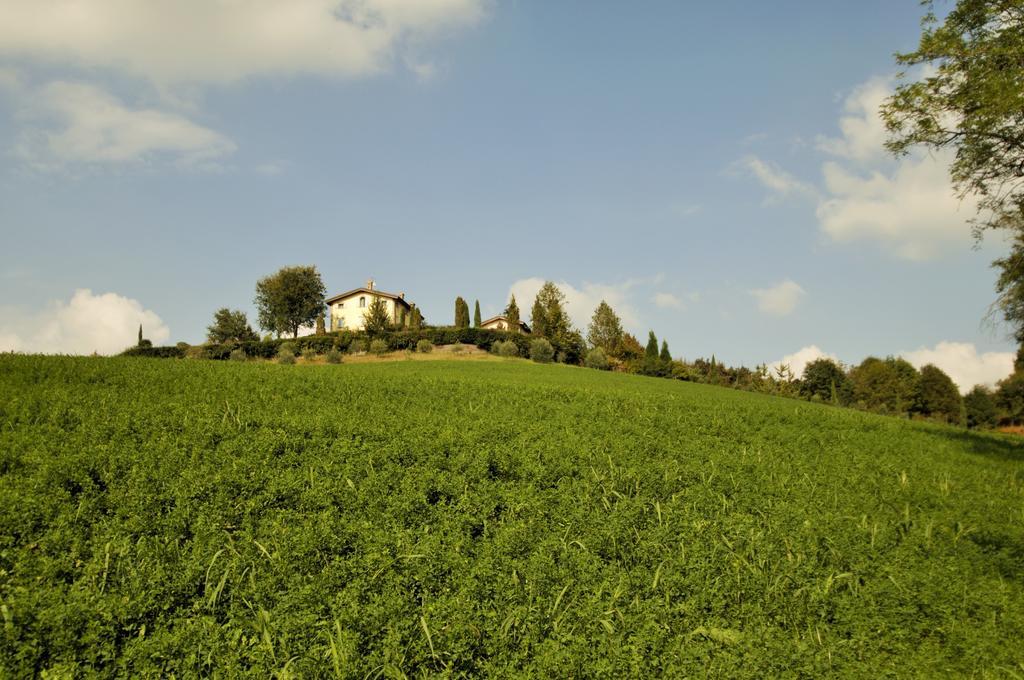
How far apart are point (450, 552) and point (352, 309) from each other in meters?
82.0

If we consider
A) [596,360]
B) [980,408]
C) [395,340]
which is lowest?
[980,408]

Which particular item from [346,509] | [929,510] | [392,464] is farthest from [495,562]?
[929,510]

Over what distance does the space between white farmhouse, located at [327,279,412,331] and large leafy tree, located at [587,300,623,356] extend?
2938cm

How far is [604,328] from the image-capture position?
78.6m

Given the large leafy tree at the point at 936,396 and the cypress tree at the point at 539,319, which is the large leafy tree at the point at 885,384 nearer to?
the large leafy tree at the point at 936,396

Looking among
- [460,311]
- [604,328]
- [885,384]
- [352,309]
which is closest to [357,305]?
[352,309]

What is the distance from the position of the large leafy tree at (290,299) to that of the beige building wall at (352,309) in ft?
9.59

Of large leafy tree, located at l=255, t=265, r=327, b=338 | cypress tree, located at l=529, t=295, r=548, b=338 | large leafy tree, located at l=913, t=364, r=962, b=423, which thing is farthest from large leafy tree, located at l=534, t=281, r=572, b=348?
large leafy tree, located at l=913, t=364, r=962, b=423

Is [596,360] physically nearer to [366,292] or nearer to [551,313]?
[551,313]

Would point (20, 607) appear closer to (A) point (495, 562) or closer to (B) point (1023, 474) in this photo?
(A) point (495, 562)

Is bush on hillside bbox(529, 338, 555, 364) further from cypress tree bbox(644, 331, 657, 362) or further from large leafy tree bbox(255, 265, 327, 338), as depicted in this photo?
large leafy tree bbox(255, 265, 327, 338)

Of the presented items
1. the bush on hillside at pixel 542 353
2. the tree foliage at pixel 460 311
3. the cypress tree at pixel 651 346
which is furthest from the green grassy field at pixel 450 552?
the tree foliage at pixel 460 311

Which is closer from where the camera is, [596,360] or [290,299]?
[596,360]

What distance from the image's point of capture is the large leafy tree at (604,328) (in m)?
77.4
